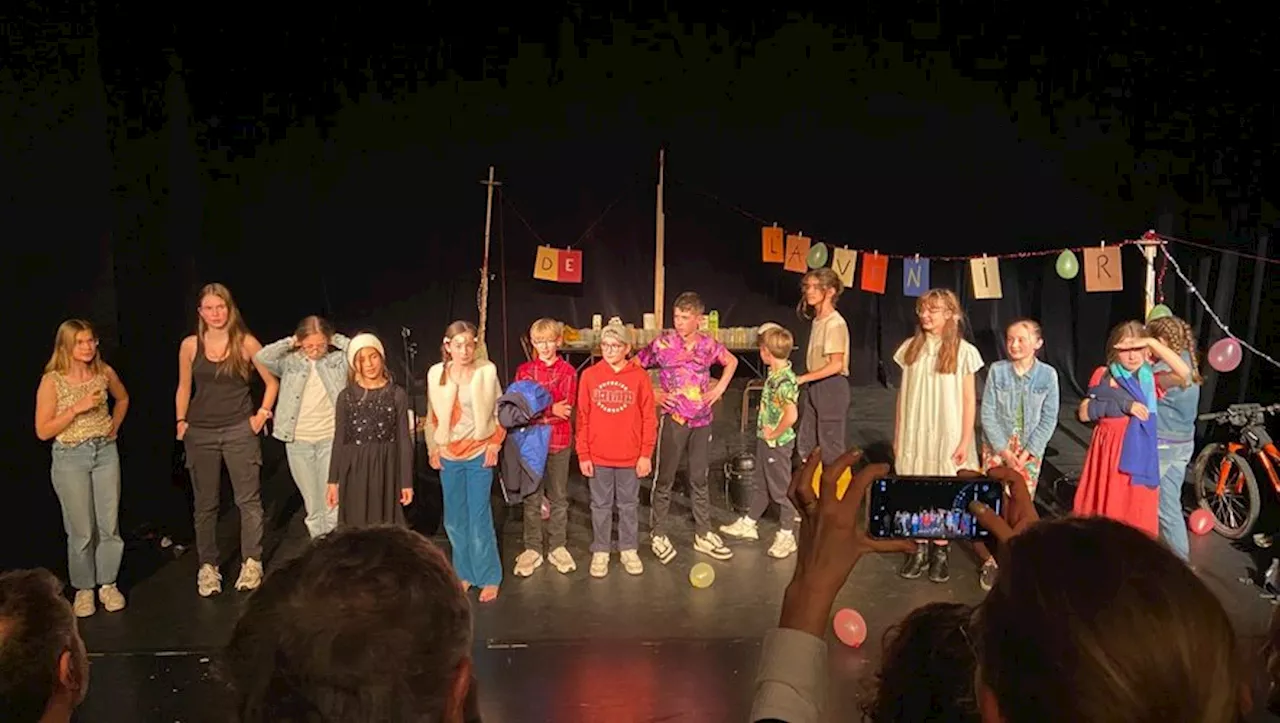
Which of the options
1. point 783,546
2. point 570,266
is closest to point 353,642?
point 783,546

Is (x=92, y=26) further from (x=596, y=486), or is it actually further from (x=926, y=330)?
(x=926, y=330)

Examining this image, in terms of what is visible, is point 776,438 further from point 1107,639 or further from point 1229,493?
point 1107,639

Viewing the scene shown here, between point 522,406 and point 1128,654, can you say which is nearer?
point 1128,654

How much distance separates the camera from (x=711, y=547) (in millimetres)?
5176

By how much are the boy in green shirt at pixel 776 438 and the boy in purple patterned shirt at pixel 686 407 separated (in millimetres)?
241

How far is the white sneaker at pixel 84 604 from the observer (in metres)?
4.28

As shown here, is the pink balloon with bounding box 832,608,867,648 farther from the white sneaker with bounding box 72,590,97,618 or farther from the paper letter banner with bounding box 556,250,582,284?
the paper letter banner with bounding box 556,250,582,284

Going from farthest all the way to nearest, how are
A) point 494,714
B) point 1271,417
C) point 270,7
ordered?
point 270,7 → point 1271,417 → point 494,714

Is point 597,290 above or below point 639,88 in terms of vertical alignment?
below

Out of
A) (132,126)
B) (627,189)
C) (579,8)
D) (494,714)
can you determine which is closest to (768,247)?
(627,189)

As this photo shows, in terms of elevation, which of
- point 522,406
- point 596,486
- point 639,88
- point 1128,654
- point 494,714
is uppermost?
point 639,88

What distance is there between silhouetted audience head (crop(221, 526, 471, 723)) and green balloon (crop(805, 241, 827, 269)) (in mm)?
7222

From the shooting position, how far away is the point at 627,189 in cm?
943

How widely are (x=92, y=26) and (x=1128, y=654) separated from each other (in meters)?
5.42
